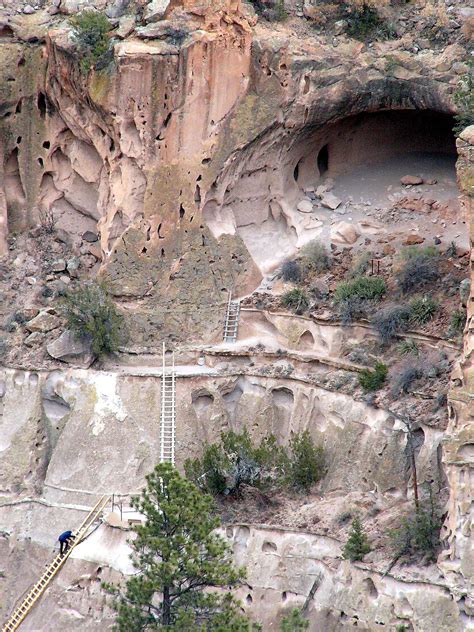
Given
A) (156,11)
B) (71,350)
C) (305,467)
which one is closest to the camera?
(305,467)

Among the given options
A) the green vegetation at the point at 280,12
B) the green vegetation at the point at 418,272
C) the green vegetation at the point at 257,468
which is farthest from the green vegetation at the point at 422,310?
the green vegetation at the point at 280,12

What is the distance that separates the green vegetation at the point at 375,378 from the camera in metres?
48.9

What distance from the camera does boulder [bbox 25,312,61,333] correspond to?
176 ft

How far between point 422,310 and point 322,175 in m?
8.51

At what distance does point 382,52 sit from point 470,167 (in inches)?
424

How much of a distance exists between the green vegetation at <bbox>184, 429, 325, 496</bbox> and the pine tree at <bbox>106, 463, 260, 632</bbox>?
430 centimetres

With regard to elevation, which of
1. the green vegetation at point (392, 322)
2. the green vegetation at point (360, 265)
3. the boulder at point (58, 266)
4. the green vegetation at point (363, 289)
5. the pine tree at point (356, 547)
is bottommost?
the pine tree at point (356, 547)

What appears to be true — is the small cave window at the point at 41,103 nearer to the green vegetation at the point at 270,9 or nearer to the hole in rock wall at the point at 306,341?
the green vegetation at the point at 270,9

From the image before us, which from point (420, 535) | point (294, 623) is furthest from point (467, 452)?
point (294, 623)

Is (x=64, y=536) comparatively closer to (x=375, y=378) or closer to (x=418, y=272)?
(x=375, y=378)

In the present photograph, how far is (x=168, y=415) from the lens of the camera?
51594 millimetres

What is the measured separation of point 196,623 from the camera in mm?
43875

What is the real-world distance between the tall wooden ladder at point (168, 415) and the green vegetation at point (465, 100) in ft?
33.0

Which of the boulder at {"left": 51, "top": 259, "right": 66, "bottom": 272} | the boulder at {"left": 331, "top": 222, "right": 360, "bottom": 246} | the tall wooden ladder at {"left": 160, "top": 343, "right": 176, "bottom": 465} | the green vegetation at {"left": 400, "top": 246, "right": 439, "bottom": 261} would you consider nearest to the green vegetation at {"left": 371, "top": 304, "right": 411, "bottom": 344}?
the green vegetation at {"left": 400, "top": 246, "right": 439, "bottom": 261}
